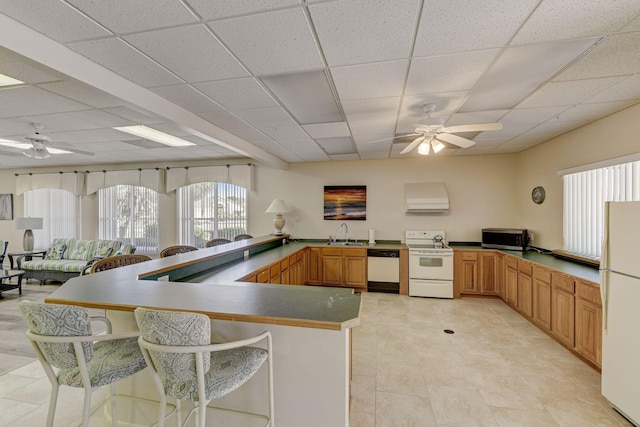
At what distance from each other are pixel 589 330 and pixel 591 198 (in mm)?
1629

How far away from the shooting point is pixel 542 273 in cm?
331

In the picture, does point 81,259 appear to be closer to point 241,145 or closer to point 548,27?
point 241,145

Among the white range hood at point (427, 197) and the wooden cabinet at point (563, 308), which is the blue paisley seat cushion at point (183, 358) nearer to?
the wooden cabinet at point (563, 308)

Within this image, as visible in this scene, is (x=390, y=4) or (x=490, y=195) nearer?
(x=390, y=4)

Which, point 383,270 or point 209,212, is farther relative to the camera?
point 209,212

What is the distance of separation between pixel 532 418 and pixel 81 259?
24.2ft

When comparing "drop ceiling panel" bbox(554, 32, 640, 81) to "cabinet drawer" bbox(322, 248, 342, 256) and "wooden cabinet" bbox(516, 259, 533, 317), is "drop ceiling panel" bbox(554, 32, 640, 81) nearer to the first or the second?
"wooden cabinet" bbox(516, 259, 533, 317)

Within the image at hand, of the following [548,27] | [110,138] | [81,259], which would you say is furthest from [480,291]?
[81,259]

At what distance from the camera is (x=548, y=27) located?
62.0 inches

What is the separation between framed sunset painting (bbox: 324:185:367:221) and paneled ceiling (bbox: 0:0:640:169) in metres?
2.17

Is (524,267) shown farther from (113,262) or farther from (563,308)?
(113,262)

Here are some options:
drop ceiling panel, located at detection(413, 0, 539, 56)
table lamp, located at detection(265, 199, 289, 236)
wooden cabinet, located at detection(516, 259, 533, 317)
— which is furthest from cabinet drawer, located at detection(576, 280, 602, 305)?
table lamp, located at detection(265, 199, 289, 236)

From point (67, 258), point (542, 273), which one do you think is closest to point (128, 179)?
point (67, 258)

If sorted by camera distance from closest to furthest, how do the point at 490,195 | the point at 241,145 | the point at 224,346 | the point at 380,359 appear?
the point at 224,346
the point at 380,359
the point at 241,145
the point at 490,195
